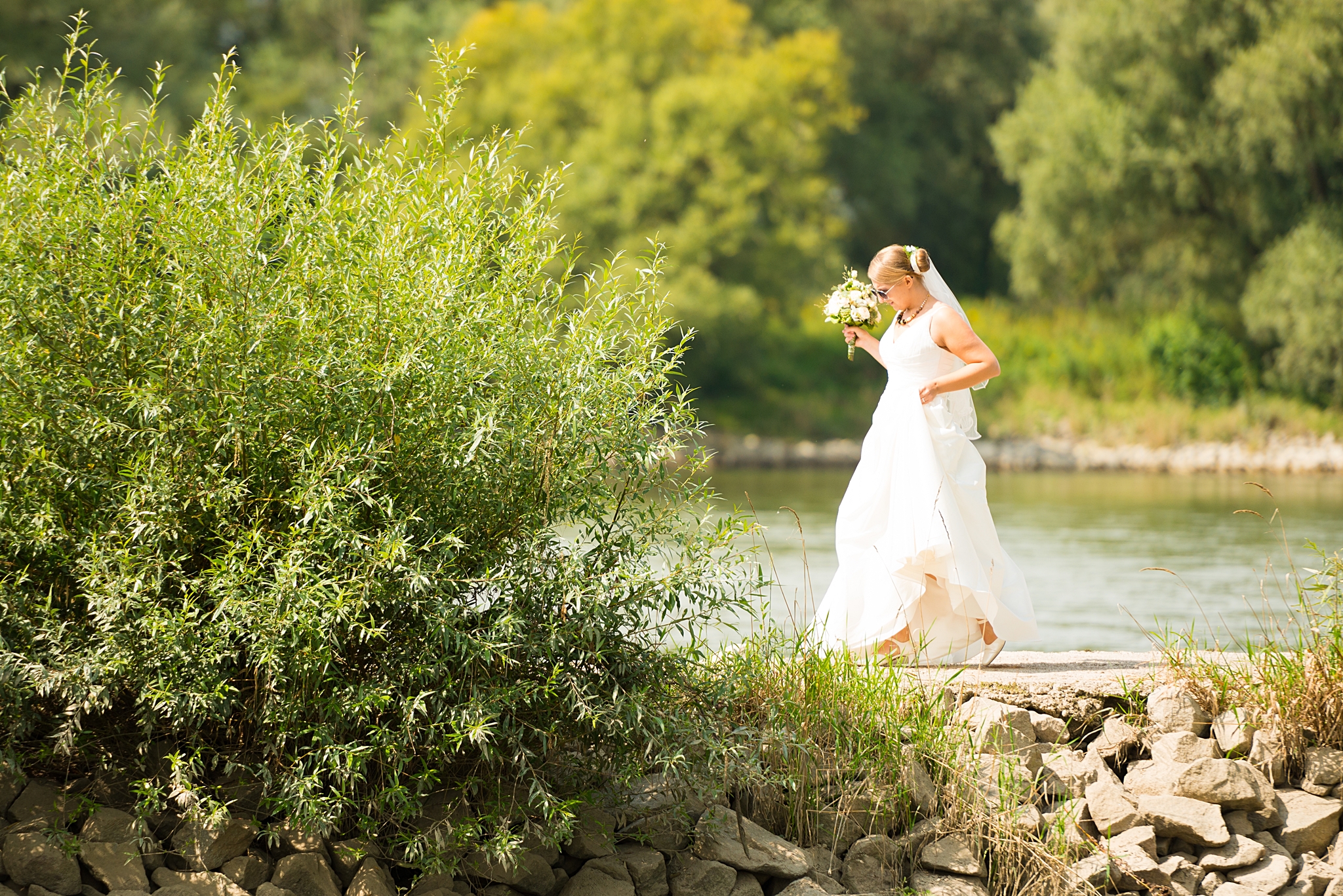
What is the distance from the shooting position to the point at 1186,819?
15.3ft

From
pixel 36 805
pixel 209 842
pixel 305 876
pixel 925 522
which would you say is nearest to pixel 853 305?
pixel 925 522

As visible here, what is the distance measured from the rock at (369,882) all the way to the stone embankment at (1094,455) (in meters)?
23.9

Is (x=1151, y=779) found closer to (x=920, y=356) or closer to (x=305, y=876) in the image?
(x=920, y=356)

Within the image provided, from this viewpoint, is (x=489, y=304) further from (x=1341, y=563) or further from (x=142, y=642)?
(x=1341, y=563)

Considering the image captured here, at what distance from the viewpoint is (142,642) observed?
3.76 meters

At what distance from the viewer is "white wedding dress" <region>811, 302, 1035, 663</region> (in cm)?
536

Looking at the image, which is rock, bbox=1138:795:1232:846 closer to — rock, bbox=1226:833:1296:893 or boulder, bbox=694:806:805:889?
rock, bbox=1226:833:1296:893

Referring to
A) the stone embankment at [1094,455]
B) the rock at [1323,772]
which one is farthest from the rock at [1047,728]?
the stone embankment at [1094,455]

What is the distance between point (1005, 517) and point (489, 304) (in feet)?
48.9

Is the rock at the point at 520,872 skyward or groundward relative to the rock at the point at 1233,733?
groundward

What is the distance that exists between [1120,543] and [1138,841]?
36.4 ft

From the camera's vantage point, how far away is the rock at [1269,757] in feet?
15.8

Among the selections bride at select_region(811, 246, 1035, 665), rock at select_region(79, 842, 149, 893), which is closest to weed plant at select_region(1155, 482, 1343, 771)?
bride at select_region(811, 246, 1035, 665)

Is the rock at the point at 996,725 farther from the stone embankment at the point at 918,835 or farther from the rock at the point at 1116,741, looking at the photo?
the rock at the point at 1116,741
